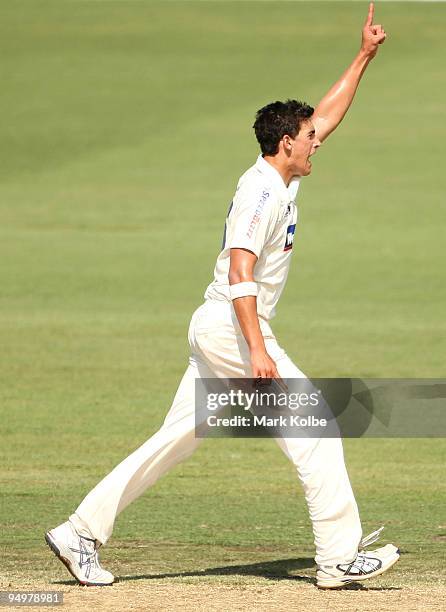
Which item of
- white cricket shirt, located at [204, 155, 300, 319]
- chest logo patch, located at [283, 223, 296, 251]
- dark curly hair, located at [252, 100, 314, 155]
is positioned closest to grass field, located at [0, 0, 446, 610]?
white cricket shirt, located at [204, 155, 300, 319]

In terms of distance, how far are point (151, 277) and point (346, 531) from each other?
1602cm

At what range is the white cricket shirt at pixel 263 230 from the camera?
260 inches

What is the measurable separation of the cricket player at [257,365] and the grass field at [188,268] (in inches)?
8.2

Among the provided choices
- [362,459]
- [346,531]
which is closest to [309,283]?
[362,459]

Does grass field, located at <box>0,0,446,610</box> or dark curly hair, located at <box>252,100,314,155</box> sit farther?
grass field, located at <box>0,0,446,610</box>

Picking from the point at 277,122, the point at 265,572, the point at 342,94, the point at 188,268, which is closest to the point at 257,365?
the point at 277,122

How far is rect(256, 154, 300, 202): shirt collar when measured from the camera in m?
6.77

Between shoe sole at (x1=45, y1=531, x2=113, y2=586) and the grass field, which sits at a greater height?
the grass field

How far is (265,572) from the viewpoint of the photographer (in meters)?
7.40

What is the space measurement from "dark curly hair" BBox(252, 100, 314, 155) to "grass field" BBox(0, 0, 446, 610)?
6.99 feet

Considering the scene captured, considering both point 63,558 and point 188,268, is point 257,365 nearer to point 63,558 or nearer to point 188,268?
point 63,558

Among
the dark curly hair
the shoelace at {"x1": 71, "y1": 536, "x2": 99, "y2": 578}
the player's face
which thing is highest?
the dark curly hair

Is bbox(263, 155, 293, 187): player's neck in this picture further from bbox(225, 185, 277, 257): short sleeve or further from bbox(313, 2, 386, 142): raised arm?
bbox(313, 2, 386, 142): raised arm

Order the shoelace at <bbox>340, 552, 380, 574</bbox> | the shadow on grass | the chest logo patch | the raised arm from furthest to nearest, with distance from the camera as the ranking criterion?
1. the raised arm
2. the shadow on grass
3. the chest logo patch
4. the shoelace at <bbox>340, 552, 380, 574</bbox>
